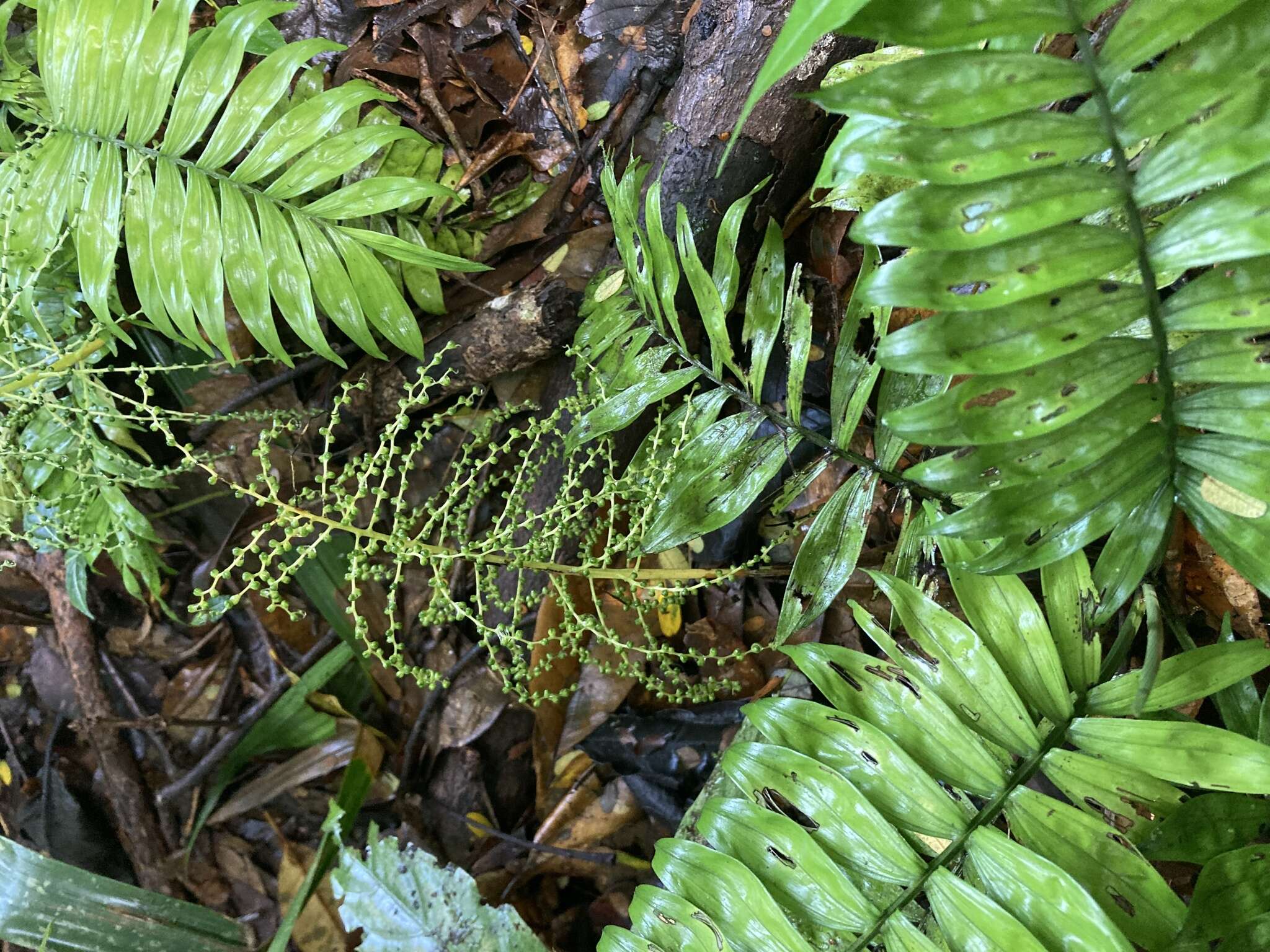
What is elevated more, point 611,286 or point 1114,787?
point 611,286

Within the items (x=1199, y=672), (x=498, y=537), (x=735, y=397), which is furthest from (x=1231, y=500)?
(x=498, y=537)

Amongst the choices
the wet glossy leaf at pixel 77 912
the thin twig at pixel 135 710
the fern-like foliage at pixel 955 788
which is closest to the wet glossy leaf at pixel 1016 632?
the fern-like foliage at pixel 955 788

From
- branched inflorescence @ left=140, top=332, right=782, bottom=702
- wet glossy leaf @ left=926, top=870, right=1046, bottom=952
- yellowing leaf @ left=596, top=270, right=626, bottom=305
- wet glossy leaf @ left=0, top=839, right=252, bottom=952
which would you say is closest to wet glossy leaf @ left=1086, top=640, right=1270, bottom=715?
wet glossy leaf @ left=926, top=870, right=1046, bottom=952

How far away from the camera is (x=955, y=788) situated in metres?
1.21

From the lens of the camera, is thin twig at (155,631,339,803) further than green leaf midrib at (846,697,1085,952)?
Yes

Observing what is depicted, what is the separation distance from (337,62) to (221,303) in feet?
2.89

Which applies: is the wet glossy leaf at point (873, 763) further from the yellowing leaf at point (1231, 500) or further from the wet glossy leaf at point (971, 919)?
the yellowing leaf at point (1231, 500)

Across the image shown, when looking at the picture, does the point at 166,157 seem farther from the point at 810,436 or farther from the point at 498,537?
the point at 810,436

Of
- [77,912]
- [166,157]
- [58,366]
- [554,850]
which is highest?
[166,157]

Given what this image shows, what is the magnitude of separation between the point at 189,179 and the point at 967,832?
180 centimetres

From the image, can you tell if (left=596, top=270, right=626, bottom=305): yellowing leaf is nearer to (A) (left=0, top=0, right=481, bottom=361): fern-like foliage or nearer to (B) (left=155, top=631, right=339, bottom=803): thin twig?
(A) (left=0, top=0, right=481, bottom=361): fern-like foliage

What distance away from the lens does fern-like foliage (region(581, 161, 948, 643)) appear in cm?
138

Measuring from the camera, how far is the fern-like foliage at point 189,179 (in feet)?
5.07

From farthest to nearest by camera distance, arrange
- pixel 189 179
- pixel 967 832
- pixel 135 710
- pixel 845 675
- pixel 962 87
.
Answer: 1. pixel 135 710
2. pixel 189 179
3. pixel 845 675
4. pixel 967 832
5. pixel 962 87
